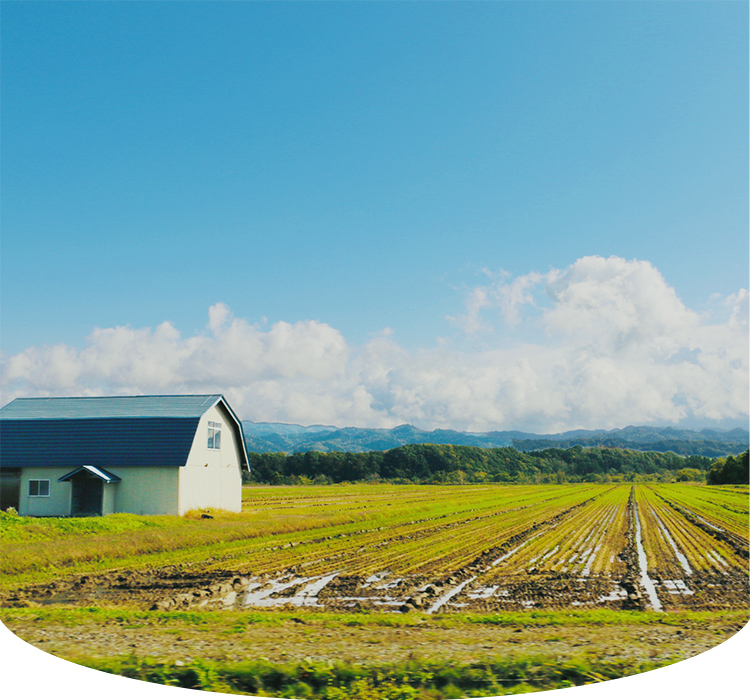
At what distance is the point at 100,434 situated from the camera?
86.8ft

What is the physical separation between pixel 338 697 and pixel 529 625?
4312 mm

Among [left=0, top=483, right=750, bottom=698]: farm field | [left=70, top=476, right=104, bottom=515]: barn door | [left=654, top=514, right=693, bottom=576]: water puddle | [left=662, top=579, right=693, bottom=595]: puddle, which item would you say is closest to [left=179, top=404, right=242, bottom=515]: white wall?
[left=0, top=483, right=750, bottom=698]: farm field

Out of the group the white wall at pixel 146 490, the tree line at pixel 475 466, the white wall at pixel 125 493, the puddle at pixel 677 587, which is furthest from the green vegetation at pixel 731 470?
the white wall at pixel 125 493

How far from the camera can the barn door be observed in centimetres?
2578

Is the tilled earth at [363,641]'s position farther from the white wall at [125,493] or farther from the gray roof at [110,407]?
the gray roof at [110,407]

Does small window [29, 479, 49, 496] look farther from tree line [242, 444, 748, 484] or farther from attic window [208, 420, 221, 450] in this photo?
tree line [242, 444, 748, 484]

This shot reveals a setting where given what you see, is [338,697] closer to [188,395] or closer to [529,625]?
[529,625]

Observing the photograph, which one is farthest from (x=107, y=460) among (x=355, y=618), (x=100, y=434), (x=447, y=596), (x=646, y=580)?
(x=646, y=580)

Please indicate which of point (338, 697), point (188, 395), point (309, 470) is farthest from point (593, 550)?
point (309, 470)

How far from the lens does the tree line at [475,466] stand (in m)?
94.4

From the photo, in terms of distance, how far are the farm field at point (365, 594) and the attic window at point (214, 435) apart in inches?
134

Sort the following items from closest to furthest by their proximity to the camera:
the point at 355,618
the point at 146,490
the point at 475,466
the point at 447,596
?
1. the point at 355,618
2. the point at 447,596
3. the point at 146,490
4. the point at 475,466

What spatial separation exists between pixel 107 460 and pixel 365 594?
16.9 metres

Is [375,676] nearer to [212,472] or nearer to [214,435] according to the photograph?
[212,472]
